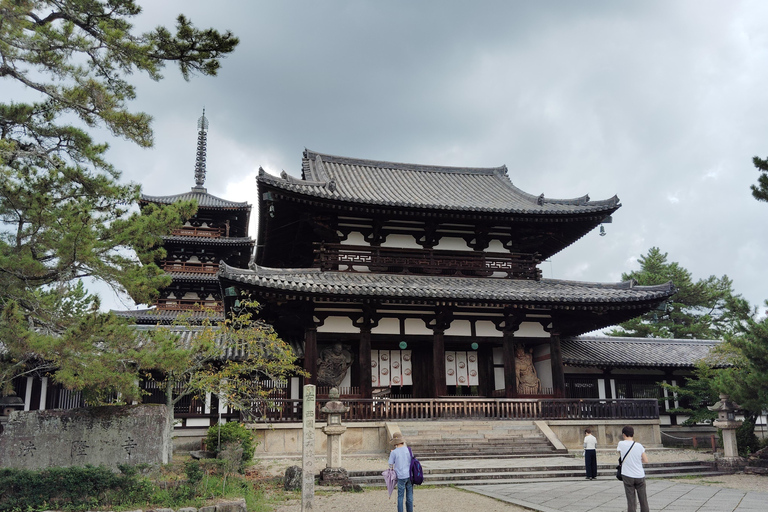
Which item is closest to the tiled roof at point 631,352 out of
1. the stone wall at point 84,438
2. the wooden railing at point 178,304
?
the stone wall at point 84,438

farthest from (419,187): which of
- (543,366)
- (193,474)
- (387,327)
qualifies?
(193,474)

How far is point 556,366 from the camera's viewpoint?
21.2 meters

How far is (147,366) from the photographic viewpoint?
10.1 metres

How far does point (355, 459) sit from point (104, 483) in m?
8.32

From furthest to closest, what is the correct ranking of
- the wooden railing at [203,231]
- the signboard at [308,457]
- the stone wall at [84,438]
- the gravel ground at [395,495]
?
the wooden railing at [203,231]
the stone wall at [84,438]
the gravel ground at [395,495]
the signboard at [308,457]

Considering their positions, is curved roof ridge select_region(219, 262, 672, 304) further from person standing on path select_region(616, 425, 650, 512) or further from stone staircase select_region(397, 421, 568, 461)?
person standing on path select_region(616, 425, 650, 512)

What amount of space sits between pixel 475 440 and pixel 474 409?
1.60 m

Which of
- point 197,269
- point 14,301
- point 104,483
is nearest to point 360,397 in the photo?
point 104,483

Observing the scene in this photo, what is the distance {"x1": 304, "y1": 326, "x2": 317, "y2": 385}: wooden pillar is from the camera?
18875 millimetres

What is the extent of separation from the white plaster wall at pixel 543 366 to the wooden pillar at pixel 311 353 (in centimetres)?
Answer: 910

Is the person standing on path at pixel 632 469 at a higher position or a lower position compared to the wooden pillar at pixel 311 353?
lower

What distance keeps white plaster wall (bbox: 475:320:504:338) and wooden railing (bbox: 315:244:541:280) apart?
1966mm

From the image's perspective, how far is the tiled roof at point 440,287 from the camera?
1764 cm

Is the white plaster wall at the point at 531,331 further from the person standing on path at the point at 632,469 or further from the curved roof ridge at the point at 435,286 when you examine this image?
the person standing on path at the point at 632,469
